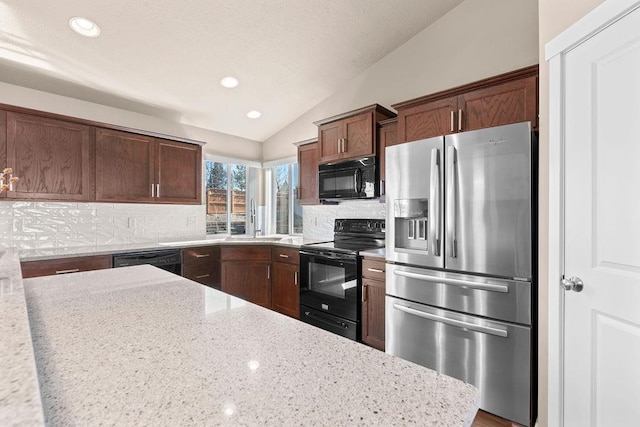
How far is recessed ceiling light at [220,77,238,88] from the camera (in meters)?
3.12

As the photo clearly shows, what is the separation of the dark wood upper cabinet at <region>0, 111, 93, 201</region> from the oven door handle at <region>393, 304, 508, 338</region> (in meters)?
3.00

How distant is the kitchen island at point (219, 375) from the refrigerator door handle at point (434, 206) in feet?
4.54

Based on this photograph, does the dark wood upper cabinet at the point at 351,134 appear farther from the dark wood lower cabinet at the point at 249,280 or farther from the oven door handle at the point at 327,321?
the oven door handle at the point at 327,321

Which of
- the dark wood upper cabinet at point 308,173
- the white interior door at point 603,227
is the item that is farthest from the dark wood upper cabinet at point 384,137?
the white interior door at point 603,227

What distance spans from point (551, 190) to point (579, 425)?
3.49ft

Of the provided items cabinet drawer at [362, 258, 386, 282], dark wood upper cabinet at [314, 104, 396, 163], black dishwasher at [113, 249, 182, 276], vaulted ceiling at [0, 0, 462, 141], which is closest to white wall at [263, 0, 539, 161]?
vaulted ceiling at [0, 0, 462, 141]

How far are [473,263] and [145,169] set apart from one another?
3177 millimetres

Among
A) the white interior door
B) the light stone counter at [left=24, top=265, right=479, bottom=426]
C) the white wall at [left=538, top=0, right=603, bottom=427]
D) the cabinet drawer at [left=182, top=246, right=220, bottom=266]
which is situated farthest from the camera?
the cabinet drawer at [left=182, top=246, right=220, bottom=266]

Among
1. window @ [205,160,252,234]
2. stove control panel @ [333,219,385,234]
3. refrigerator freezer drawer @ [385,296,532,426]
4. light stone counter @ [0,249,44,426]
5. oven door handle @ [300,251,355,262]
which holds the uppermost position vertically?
window @ [205,160,252,234]

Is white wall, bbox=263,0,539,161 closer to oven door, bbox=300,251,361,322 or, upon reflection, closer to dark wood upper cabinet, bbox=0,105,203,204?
oven door, bbox=300,251,361,322

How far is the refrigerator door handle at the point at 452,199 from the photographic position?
191 cm

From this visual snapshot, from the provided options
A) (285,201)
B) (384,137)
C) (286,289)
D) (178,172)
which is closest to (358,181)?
(384,137)

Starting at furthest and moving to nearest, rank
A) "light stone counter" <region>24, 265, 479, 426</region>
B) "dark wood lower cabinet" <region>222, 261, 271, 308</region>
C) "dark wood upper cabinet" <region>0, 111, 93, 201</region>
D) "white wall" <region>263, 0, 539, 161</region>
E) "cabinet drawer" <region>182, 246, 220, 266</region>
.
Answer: "dark wood lower cabinet" <region>222, 261, 271, 308</region> < "cabinet drawer" <region>182, 246, 220, 266</region> < "dark wood upper cabinet" <region>0, 111, 93, 201</region> < "white wall" <region>263, 0, 539, 161</region> < "light stone counter" <region>24, 265, 479, 426</region>

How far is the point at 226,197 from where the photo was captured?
4375mm
